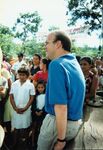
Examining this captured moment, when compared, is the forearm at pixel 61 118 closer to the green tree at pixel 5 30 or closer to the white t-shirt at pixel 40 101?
the white t-shirt at pixel 40 101

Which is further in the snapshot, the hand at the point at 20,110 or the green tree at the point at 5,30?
the green tree at the point at 5,30

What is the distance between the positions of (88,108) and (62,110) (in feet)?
5.96

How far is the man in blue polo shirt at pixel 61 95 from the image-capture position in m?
2.18

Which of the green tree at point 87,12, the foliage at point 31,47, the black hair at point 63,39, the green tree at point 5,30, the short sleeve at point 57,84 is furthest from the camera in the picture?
the green tree at point 5,30

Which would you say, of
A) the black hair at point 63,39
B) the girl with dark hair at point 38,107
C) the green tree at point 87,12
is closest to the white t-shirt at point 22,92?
the girl with dark hair at point 38,107

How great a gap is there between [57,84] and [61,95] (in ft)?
0.25

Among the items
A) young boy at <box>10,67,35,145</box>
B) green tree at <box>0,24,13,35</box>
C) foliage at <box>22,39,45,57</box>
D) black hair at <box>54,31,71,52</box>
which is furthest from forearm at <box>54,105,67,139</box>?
green tree at <box>0,24,13,35</box>

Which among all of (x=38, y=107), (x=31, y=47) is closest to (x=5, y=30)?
(x=31, y=47)

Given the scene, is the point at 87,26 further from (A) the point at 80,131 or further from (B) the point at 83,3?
(A) the point at 80,131

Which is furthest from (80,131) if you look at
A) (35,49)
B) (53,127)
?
(35,49)

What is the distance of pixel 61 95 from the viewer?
2.18 metres

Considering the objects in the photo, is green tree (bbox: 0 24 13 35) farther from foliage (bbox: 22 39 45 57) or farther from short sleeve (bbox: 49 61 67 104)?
short sleeve (bbox: 49 61 67 104)

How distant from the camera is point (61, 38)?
233 centimetres

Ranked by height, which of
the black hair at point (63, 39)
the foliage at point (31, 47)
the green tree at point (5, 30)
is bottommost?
the foliage at point (31, 47)
